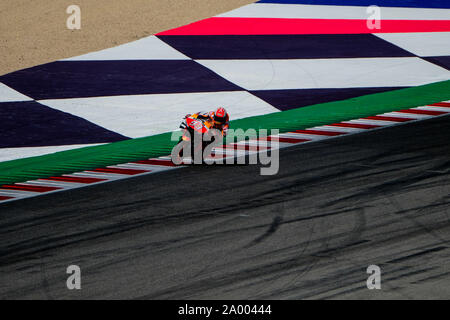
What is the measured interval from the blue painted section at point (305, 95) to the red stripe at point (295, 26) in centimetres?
436

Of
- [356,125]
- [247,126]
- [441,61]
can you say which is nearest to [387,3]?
[441,61]

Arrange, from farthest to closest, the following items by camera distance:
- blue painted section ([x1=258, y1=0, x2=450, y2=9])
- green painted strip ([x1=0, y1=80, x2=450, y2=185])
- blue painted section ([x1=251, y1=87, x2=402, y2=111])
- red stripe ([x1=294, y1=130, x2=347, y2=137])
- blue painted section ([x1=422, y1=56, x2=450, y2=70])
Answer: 1. blue painted section ([x1=258, y1=0, x2=450, y2=9])
2. blue painted section ([x1=422, y1=56, x2=450, y2=70])
3. blue painted section ([x1=251, y1=87, x2=402, y2=111])
4. red stripe ([x1=294, y1=130, x2=347, y2=137])
5. green painted strip ([x1=0, y1=80, x2=450, y2=185])

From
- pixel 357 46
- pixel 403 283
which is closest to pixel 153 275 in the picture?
pixel 403 283

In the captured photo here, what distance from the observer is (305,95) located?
50.1 feet

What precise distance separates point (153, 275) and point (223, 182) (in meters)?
3.02

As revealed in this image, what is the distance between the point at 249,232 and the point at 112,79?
8538mm

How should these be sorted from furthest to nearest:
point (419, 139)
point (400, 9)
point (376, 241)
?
1. point (400, 9)
2. point (419, 139)
3. point (376, 241)

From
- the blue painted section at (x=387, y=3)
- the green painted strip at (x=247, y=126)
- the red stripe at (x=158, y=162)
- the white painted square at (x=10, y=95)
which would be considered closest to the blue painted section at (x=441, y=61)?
the green painted strip at (x=247, y=126)

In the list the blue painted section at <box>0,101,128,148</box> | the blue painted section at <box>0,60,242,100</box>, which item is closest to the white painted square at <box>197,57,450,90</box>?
the blue painted section at <box>0,60,242,100</box>

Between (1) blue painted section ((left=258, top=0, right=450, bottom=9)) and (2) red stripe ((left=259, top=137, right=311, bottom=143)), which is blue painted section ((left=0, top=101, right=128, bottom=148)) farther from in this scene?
(1) blue painted section ((left=258, top=0, right=450, bottom=9))

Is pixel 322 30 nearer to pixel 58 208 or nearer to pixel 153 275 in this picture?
pixel 58 208

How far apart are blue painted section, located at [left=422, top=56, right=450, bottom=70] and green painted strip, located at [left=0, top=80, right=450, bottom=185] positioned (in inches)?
60.9

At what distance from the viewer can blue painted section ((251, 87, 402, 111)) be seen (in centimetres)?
1477

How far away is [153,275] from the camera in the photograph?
7.68m
